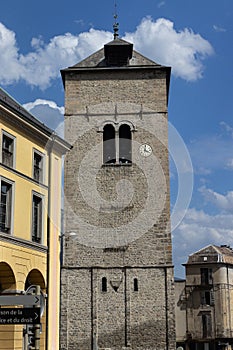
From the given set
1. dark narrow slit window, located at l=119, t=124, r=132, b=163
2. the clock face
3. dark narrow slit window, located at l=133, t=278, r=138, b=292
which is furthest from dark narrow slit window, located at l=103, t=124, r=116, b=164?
dark narrow slit window, located at l=133, t=278, r=138, b=292

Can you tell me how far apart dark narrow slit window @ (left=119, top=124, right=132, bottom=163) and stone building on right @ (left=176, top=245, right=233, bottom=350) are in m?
29.2

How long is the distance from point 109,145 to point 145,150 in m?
2.20

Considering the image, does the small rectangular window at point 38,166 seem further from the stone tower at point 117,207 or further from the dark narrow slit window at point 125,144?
the dark narrow slit window at point 125,144

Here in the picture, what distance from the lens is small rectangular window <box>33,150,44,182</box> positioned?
23.2 meters

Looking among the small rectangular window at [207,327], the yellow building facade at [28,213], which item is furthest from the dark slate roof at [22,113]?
the small rectangular window at [207,327]

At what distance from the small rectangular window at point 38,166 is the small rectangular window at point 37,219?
79 cm

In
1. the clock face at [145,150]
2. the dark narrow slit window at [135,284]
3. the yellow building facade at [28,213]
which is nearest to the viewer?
the yellow building facade at [28,213]

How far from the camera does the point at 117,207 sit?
35438mm

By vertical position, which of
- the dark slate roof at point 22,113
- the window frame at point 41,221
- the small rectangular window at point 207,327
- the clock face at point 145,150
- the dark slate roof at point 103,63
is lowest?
the small rectangular window at point 207,327

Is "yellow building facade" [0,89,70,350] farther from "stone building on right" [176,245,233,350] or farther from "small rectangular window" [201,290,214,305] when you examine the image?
"small rectangular window" [201,290,214,305]

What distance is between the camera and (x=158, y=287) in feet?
111

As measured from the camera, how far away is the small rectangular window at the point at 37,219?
887 inches

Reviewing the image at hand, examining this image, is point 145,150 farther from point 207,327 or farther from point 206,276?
point 206,276

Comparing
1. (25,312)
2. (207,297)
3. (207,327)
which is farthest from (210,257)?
(25,312)
